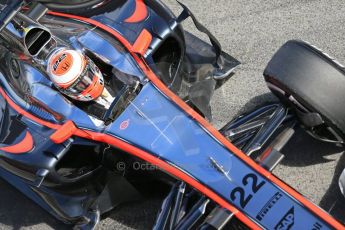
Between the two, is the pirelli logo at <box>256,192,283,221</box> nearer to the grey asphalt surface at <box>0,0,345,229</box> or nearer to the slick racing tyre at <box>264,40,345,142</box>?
the slick racing tyre at <box>264,40,345,142</box>

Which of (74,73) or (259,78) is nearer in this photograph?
(74,73)

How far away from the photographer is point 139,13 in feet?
9.84

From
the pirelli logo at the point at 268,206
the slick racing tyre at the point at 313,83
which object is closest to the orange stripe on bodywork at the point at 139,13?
the slick racing tyre at the point at 313,83

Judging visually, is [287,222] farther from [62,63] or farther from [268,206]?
[62,63]

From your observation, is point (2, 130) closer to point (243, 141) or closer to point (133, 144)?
point (133, 144)

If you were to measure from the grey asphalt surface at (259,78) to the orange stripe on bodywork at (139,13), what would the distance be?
0.79 meters

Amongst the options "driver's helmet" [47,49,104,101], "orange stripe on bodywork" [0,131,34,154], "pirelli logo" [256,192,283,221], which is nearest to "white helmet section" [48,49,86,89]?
"driver's helmet" [47,49,104,101]

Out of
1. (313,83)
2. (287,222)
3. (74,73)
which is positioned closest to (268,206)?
(287,222)

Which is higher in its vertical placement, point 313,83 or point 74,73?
point 313,83

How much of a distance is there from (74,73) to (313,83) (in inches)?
46.1

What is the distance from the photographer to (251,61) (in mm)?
3617

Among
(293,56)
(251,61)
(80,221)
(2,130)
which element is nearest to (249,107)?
(251,61)

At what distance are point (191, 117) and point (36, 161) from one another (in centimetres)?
79

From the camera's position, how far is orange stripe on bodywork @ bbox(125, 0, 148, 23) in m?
2.96
